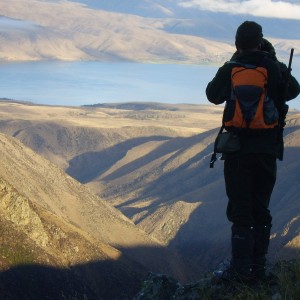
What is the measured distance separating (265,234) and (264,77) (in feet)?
5.17

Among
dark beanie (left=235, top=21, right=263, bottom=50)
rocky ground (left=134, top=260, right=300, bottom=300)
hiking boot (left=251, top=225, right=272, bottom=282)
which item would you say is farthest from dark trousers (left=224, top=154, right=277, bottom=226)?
dark beanie (left=235, top=21, right=263, bottom=50)

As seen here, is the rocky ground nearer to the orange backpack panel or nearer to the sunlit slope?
the orange backpack panel

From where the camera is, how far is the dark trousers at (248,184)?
658cm

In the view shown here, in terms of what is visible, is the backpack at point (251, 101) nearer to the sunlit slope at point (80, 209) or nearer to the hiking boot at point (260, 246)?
the hiking boot at point (260, 246)

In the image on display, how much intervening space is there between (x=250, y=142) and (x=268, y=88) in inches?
21.4

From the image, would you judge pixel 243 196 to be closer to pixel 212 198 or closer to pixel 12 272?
pixel 12 272

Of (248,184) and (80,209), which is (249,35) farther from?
(80,209)

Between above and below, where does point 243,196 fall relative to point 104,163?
above

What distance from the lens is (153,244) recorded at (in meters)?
46.7

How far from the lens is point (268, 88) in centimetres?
657

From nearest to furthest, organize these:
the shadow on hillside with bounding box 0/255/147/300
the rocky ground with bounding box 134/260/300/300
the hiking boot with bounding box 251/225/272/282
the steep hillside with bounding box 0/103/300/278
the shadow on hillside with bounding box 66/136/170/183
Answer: the rocky ground with bounding box 134/260/300/300 → the hiking boot with bounding box 251/225/272/282 → the shadow on hillside with bounding box 0/255/147/300 → the steep hillside with bounding box 0/103/300/278 → the shadow on hillside with bounding box 66/136/170/183

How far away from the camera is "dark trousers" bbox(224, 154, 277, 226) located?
6.58 m

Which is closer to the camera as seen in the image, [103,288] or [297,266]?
[297,266]

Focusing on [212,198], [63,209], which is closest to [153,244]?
[63,209]
